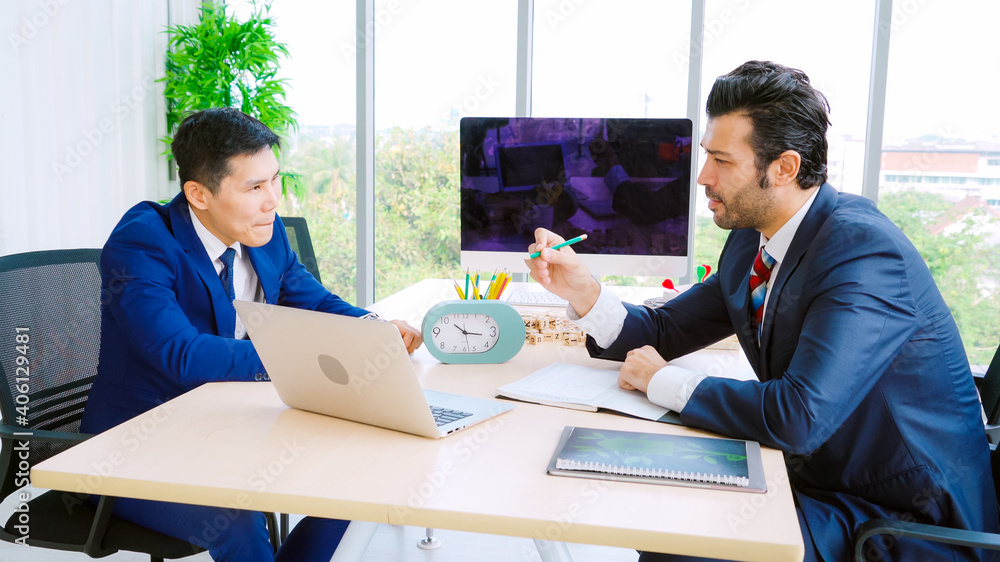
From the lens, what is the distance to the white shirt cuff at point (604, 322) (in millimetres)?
1728

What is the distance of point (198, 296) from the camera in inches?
66.9

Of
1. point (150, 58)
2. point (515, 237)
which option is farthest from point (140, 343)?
point (150, 58)

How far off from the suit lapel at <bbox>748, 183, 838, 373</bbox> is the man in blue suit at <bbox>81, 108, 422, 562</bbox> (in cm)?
76

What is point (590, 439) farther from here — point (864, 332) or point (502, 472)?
point (864, 332)

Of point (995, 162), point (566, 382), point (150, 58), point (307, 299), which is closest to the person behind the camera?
point (566, 382)

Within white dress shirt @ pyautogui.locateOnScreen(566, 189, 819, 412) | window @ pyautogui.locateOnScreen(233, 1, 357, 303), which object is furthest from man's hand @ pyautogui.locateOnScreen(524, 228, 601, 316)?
window @ pyautogui.locateOnScreen(233, 1, 357, 303)

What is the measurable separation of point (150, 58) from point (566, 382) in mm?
3610

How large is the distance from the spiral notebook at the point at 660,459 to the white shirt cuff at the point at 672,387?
0.10m

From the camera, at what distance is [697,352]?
6.25 feet

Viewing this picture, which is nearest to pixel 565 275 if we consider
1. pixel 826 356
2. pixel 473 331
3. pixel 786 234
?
pixel 473 331

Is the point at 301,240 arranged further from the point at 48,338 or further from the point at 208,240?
the point at 48,338
